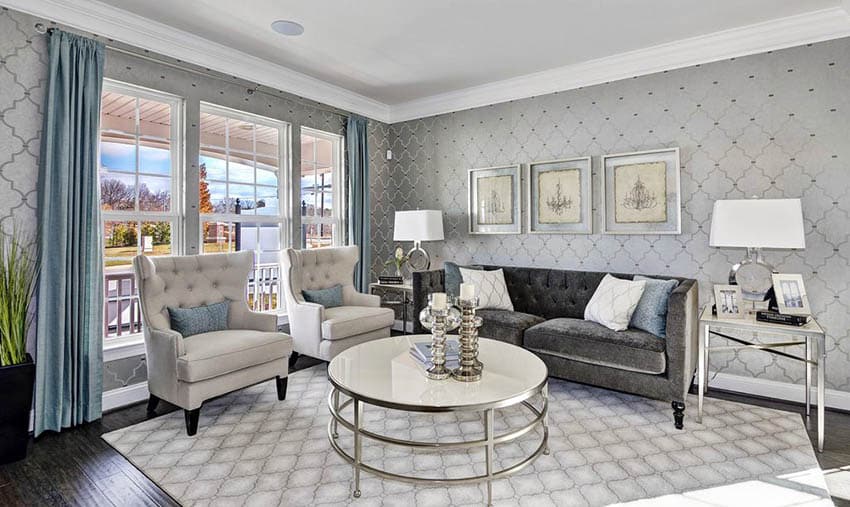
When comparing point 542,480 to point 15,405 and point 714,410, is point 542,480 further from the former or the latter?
point 15,405

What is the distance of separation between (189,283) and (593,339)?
2.86 meters

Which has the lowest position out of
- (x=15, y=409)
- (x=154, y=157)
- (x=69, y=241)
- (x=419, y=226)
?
(x=15, y=409)

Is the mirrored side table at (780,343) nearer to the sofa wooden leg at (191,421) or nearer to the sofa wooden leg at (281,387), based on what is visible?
the sofa wooden leg at (281,387)

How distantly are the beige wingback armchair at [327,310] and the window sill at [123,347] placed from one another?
1.12 meters

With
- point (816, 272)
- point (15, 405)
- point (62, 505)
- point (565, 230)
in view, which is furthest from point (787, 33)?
point (15, 405)

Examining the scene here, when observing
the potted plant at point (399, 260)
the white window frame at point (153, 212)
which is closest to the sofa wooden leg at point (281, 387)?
the white window frame at point (153, 212)

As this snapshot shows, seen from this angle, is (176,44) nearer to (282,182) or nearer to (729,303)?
(282,182)

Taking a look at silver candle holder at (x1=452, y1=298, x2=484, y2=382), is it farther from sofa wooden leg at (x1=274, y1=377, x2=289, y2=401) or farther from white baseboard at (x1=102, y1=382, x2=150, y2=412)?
white baseboard at (x1=102, y1=382, x2=150, y2=412)

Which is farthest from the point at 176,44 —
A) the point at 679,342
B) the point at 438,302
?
the point at 679,342

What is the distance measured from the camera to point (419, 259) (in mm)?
5188

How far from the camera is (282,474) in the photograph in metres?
2.28

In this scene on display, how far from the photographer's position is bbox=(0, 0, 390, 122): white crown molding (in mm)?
2883

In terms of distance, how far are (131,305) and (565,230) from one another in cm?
362

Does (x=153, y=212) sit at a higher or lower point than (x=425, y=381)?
higher
